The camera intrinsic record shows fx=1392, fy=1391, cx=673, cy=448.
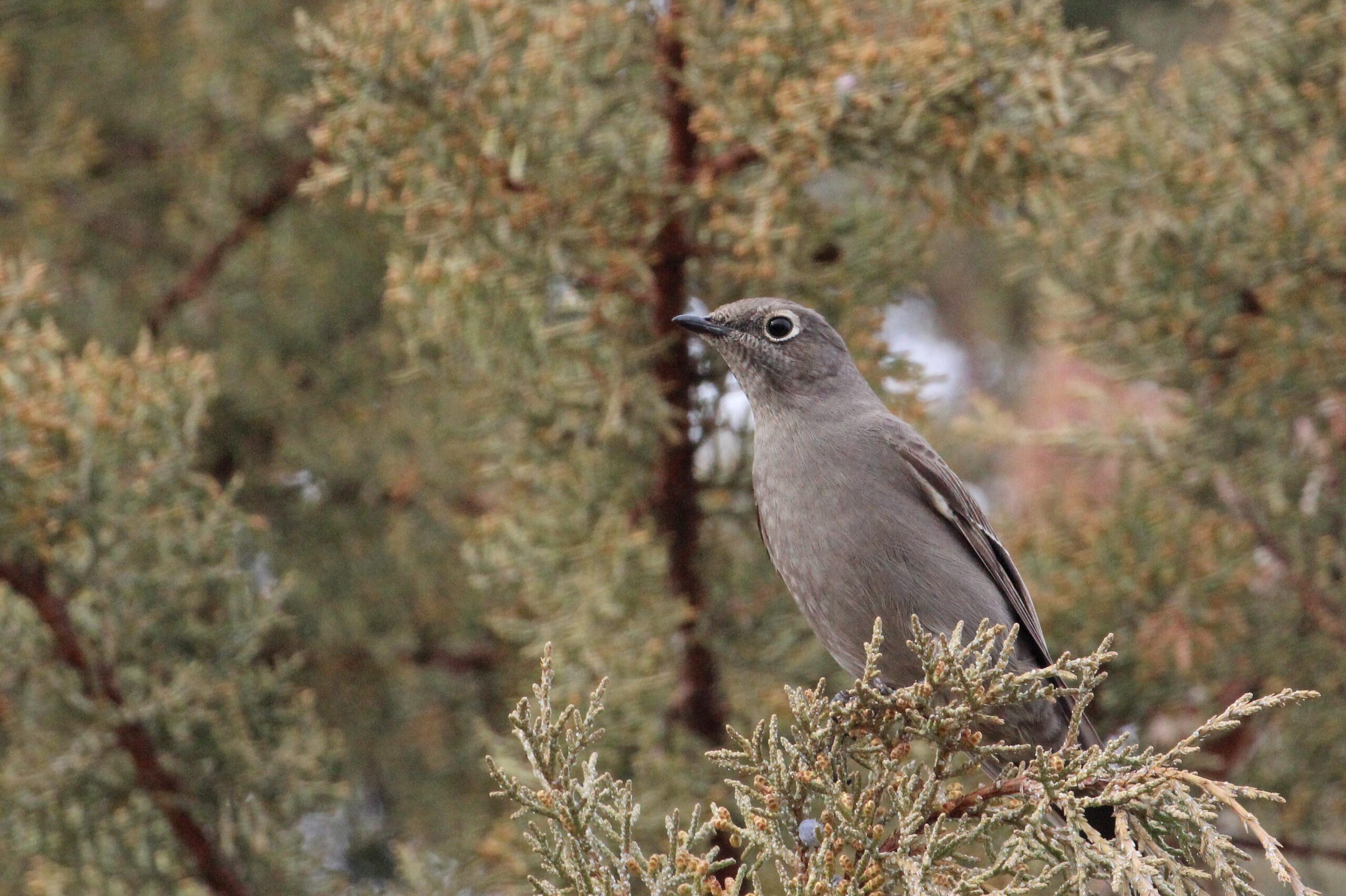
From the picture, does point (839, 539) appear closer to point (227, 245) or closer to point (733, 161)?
point (733, 161)

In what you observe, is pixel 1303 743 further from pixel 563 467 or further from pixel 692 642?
pixel 563 467

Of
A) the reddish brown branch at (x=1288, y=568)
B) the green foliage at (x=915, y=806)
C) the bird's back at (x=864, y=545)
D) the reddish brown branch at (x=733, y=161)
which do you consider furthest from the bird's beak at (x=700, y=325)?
the reddish brown branch at (x=1288, y=568)

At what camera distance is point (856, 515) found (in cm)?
444

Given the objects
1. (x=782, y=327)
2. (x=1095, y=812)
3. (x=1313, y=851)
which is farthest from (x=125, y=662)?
(x=1313, y=851)

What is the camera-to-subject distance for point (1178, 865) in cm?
291

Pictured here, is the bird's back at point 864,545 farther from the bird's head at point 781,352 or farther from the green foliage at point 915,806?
the green foliage at point 915,806

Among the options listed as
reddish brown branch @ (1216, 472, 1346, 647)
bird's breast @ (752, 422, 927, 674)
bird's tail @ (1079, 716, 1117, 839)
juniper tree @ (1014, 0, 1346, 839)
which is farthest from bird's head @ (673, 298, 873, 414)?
reddish brown branch @ (1216, 472, 1346, 647)

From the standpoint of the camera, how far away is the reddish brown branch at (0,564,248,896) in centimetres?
445

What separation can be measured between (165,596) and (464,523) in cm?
112

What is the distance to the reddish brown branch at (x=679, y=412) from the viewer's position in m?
4.73

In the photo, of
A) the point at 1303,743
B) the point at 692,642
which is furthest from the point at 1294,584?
the point at 692,642

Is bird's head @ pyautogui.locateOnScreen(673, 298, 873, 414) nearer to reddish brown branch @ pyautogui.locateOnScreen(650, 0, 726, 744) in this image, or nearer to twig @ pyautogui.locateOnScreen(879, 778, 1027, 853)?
reddish brown branch @ pyautogui.locateOnScreen(650, 0, 726, 744)

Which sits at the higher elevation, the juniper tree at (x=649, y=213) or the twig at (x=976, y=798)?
the juniper tree at (x=649, y=213)

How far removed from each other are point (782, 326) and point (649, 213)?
59cm
